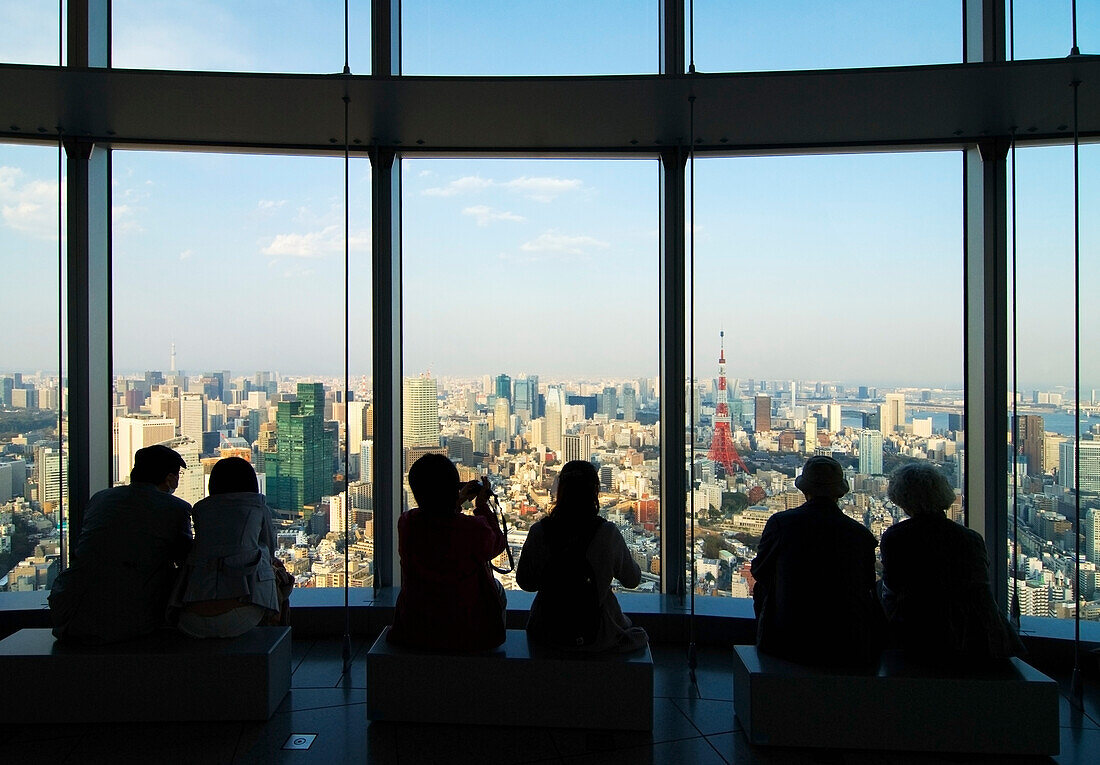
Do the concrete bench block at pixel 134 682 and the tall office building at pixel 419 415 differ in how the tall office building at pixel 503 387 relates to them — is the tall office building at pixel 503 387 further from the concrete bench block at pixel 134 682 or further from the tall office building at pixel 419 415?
the concrete bench block at pixel 134 682

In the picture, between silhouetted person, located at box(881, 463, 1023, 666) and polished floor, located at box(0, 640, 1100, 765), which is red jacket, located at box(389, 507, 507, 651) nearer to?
polished floor, located at box(0, 640, 1100, 765)

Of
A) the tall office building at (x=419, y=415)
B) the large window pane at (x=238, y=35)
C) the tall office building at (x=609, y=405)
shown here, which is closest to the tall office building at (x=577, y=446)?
the tall office building at (x=609, y=405)

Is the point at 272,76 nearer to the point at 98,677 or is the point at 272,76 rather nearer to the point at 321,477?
the point at 321,477

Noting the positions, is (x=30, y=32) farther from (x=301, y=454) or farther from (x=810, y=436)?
(x=810, y=436)

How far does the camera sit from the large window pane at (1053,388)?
11.9 ft

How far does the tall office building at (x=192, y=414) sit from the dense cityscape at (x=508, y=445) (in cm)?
1

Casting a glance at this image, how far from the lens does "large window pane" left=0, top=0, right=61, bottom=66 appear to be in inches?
147

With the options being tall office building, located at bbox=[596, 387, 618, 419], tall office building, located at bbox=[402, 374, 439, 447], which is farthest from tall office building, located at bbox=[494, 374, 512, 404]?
tall office building, located at bbox=[596, 387, 618, 419]

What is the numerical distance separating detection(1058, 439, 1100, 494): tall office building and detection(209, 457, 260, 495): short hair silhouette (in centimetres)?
391

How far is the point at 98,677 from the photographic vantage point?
2732mm

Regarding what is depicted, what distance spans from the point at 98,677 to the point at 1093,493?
4.59 m

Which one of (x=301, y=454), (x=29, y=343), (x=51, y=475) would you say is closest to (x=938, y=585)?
(x=301, y=454)

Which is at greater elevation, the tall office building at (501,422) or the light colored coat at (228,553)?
the tall office building at (501,422)

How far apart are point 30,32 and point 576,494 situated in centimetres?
374
